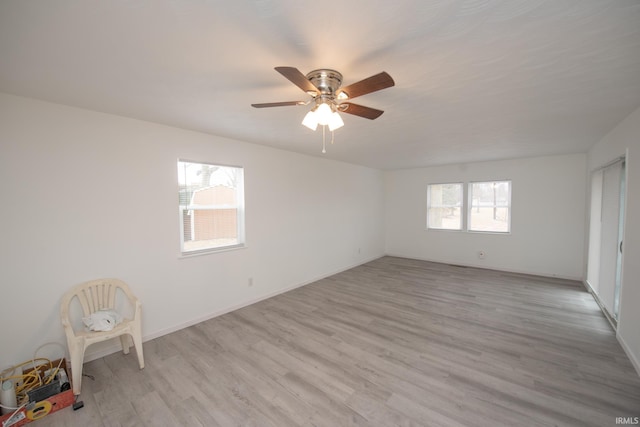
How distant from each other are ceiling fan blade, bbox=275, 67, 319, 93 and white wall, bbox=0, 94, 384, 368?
7.39ft

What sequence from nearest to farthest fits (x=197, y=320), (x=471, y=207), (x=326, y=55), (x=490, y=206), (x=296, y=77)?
(x=296, y=77)
(x=326, y=55)
(x=197, y=320)
(x=490, y=206)
(x=471, y=207)

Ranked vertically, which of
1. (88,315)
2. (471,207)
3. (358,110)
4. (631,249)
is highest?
(358,110)

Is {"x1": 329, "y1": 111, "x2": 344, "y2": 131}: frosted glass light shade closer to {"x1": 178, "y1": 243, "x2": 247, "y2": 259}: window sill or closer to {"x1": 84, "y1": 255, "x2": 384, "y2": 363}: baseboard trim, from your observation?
{"x1": 178, "y1": 243, "x2": 247, "y2": 259}: window sill

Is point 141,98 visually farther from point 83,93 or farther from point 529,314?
point 529,314

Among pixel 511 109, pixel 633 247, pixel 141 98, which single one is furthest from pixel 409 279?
pixel 141 98

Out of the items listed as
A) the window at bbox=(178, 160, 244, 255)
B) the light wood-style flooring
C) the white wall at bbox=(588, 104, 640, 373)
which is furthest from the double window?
the window at bbox=(178, 160, 244, 255)

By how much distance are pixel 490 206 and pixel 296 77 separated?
6.02 meters

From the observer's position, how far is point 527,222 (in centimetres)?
537

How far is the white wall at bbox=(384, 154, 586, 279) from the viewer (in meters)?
4.95

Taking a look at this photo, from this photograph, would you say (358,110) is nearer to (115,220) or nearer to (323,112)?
(323,112)

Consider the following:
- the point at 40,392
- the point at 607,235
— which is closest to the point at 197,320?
the point at 40,392

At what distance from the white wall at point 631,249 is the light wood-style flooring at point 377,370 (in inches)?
8.2

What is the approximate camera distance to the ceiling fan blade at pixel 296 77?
1.34m

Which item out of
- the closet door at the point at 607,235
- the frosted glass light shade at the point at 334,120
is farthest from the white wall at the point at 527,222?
the frosted glass light shade at the point at 334,120
